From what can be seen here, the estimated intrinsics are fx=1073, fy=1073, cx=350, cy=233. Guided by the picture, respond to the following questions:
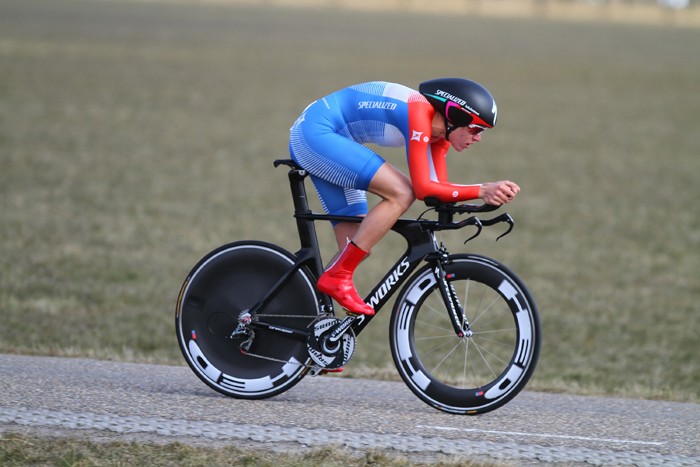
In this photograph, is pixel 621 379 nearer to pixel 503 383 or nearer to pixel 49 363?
pixel 503 383

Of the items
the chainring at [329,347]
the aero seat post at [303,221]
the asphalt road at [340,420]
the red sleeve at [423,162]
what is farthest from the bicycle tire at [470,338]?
the aero seat post at [303,221]

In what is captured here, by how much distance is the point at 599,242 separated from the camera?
15.9 meters

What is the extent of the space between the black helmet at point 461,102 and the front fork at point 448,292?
0.70 m

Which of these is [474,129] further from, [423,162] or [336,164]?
[336,164]

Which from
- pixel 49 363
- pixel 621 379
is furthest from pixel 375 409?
pixel 621 379

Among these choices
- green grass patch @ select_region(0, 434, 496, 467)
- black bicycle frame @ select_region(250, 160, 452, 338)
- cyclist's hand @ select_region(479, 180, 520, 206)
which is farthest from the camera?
black bicycle frame @ select_region(250, 160, 452, 338)

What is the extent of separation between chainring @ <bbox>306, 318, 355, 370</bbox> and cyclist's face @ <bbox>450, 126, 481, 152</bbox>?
118cm

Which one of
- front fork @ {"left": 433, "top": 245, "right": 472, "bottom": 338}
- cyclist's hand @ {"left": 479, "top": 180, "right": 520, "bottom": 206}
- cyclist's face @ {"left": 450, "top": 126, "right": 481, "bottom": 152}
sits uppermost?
cyclist's face @ {"left": 450, "top": 126, "right": 481, "bottom": 152}

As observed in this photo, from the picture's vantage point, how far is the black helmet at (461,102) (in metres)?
5.60

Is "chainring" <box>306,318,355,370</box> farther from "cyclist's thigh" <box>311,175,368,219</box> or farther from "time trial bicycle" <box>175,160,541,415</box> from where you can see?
"cyclist's thigh" <box>311,175,368,219</box>

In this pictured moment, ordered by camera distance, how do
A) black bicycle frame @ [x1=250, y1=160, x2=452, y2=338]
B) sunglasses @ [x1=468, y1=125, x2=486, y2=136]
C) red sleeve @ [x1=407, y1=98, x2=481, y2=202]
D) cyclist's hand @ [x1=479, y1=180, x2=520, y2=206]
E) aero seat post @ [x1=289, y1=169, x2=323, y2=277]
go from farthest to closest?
aero seat post @ [x1=289, y1=169, x2=323, y2=277] → black bicycle frame @ [x1=250, y1=160, x2=452, y2=338] → sunglasses @ [x1=468, y1=125, x2=486, y2=136] → red sleeve @ [x1=407, y1=98, x2=481, y2=202] → cyclist's hand @ [x1=479, y1=180, x2=520, y2=206]

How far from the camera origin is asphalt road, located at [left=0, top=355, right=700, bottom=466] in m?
5.20

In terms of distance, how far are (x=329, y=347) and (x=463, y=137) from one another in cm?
137

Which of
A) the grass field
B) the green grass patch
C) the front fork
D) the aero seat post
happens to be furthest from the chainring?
the grass field
